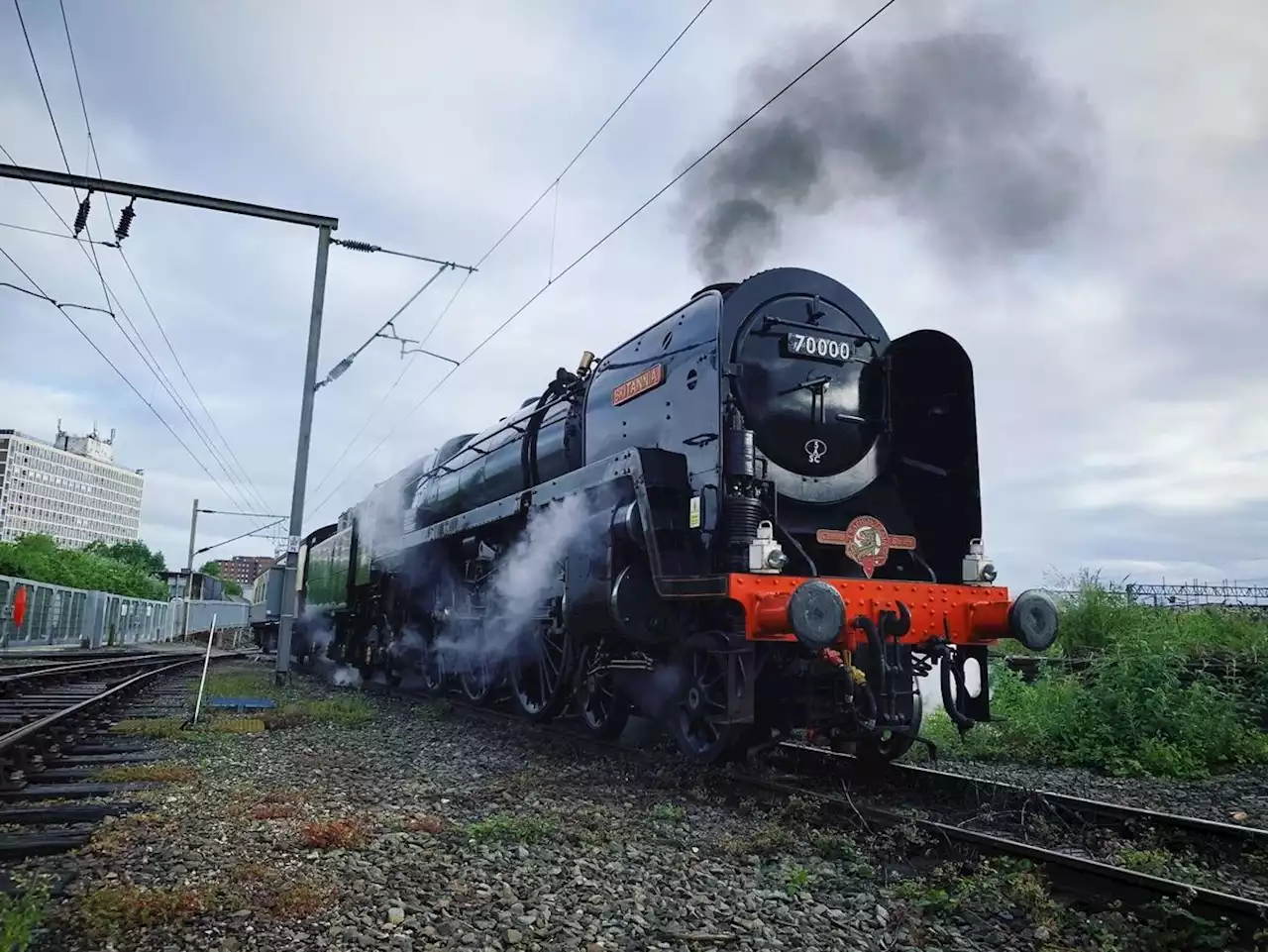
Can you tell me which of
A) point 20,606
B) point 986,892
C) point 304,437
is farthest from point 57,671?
point 986,892

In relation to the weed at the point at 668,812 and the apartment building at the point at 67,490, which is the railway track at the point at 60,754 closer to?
the weed at the point at 668,812

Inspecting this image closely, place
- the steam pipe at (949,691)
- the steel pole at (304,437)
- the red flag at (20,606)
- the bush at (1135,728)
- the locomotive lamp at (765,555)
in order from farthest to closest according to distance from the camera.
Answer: the red flag at (20,606) → the steel pole at (304,437) → the bush at (1135,728) → the steam pipe at (949,691) → the locomotive lamp at (765,555)

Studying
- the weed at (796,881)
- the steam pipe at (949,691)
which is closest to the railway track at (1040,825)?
the steam pipe at (949,691)

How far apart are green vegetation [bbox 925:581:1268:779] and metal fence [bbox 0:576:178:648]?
870 inches

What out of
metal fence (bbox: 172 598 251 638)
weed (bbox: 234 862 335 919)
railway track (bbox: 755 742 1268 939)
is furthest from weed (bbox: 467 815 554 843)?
metal fence (bbox: 172 598 251 638)

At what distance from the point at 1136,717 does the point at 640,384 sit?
16.9 ft

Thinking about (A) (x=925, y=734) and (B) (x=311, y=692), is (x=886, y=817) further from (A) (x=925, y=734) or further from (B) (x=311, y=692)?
(B) (x=311, y=692)

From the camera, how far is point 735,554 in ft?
20.2

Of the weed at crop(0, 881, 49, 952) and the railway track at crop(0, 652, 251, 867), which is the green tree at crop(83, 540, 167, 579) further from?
the weed at crop(0, 881, 49, 952)

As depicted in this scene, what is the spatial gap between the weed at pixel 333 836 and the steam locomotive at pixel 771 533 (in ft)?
7.83

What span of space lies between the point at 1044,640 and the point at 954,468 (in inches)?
61.1

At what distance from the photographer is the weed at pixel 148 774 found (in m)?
6.11

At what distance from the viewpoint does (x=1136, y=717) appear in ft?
26.3

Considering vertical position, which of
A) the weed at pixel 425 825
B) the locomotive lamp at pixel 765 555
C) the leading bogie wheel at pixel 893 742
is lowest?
the weed at pixel 425 825
